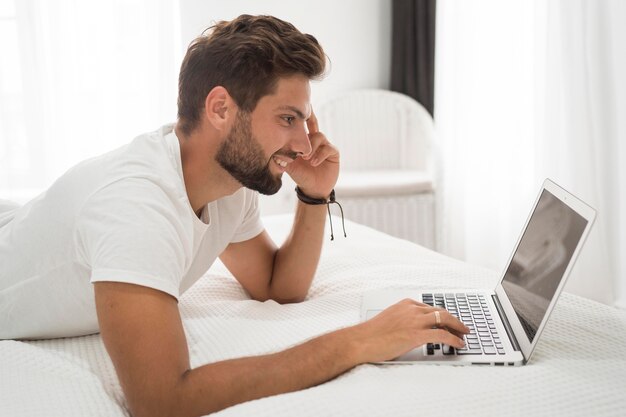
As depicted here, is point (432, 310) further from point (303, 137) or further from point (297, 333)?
point (303, 137)

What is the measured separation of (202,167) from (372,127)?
2.60 meters

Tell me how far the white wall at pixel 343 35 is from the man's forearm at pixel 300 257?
7.10ft

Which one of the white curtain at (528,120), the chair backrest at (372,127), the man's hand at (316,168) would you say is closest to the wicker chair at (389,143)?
the chair backrest at (372,127)

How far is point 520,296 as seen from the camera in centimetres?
121

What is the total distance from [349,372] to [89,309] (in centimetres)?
52

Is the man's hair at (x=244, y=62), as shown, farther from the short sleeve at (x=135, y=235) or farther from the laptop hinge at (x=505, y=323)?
the laptop hinge at (x=505, y=323)

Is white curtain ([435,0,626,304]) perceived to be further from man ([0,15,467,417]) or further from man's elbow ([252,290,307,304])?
man's elbow ([252,290,307,304])

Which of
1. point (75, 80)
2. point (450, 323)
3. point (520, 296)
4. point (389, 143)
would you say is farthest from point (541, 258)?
point (75, 80)

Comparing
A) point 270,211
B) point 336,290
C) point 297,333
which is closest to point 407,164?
point 270,211

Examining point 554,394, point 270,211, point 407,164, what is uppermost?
point 554,394

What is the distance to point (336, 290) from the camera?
158 centimetres

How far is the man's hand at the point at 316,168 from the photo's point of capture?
1637 millimetres

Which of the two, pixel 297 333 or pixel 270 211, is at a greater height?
pixel 297 333

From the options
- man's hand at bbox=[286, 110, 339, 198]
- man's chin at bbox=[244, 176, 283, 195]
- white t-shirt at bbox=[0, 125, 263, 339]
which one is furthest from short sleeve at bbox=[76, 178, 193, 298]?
man's hand at bbox=[286, 110, 339, 198]
